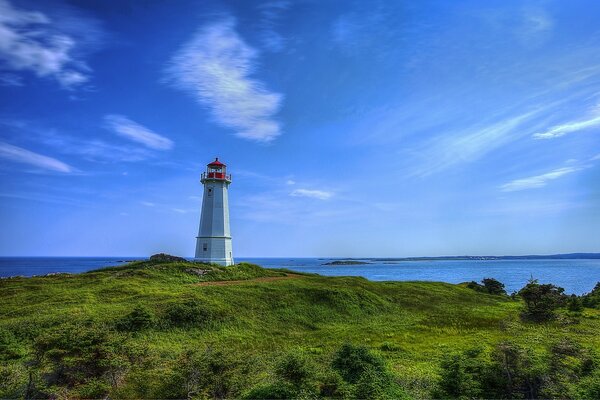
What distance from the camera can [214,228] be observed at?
46.5 metres

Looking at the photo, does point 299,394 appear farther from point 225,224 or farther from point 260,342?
point 225,224

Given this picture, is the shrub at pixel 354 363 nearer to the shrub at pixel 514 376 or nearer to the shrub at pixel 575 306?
the shrub at pixel 514 376

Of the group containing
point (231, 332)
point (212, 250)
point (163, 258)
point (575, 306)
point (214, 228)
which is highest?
point (214, 228)

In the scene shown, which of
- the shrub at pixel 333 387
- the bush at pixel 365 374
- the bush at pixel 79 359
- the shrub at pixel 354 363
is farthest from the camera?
the bush at pixel 79 359

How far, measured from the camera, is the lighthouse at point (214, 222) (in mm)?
46312

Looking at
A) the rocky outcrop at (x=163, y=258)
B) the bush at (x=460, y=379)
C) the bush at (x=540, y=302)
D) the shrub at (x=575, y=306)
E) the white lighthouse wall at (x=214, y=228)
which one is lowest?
the shrub at (x=575, y=306)

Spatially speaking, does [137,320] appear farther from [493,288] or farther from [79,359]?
[493,288]

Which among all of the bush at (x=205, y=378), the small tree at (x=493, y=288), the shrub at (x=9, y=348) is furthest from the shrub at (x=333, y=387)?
the small tree at (x=493, y=288)

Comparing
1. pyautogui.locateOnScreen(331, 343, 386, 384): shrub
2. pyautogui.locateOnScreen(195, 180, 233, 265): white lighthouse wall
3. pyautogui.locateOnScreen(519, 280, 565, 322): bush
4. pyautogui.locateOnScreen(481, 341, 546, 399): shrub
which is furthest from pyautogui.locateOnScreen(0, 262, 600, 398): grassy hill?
pyautogui.locateOnScreen(195, 180, 233, 265): white lighthouse wall

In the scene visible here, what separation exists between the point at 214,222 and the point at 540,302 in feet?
123

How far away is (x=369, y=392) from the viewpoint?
11.5 meters

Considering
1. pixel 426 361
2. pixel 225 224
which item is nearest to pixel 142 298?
pixel 225 224

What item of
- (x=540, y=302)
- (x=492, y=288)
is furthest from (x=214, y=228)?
(x=492, y=288)

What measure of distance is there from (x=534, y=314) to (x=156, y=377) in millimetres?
34570
